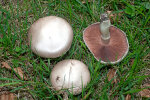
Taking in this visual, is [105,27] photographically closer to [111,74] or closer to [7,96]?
[111,74]

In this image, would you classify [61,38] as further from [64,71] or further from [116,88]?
[116,88]

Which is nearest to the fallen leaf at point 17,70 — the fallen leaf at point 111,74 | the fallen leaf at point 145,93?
the fallen leaf at point 111,74

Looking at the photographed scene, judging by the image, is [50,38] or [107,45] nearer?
[50,38]

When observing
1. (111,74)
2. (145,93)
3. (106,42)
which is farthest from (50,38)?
(145,93)


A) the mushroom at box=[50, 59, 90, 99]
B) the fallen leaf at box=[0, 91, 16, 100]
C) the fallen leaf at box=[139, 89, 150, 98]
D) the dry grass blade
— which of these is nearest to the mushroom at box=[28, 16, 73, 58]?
Answer: the mushroom at box=[50, 59, 90, 99]

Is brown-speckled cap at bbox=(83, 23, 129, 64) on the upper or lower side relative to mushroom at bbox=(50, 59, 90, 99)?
upper

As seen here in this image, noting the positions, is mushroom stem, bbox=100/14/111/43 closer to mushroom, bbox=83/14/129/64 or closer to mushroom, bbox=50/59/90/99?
mushroom, bbox=83/14/129/64
